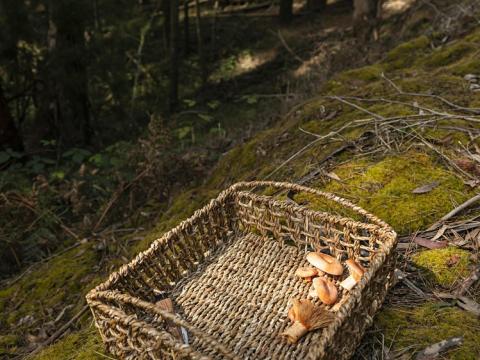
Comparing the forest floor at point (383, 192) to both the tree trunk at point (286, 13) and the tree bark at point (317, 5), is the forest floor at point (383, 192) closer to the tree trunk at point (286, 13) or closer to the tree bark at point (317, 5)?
the tree trunk at point (286, 13)

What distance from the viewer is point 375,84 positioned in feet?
13.1

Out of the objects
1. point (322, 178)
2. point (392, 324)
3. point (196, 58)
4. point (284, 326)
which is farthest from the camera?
point (196, 58)

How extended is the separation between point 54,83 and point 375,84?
5.08 meters

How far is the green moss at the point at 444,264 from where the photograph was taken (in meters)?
1.96

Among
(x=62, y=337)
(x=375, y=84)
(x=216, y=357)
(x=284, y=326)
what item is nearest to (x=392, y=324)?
(x=284, y=326)

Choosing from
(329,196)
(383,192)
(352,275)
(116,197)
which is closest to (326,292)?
(352,275)

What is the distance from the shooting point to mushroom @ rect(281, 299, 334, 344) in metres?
1.85

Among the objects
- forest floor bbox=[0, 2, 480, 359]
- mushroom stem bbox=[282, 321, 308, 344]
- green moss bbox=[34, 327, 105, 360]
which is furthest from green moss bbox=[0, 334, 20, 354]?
mushroom stem bbox=[282, 321, 308, 344]

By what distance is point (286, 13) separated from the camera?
12.8 m

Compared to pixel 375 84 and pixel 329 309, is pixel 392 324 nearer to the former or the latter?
pixel 329 309

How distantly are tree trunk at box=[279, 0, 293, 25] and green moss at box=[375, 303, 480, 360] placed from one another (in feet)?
39.8

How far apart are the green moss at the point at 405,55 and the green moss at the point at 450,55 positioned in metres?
0.28

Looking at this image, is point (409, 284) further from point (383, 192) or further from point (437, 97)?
point (437, 97)

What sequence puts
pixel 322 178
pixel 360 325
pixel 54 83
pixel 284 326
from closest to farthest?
pixel 360 325
pixel 284 326
pixel 322 178
pixel 54 83
